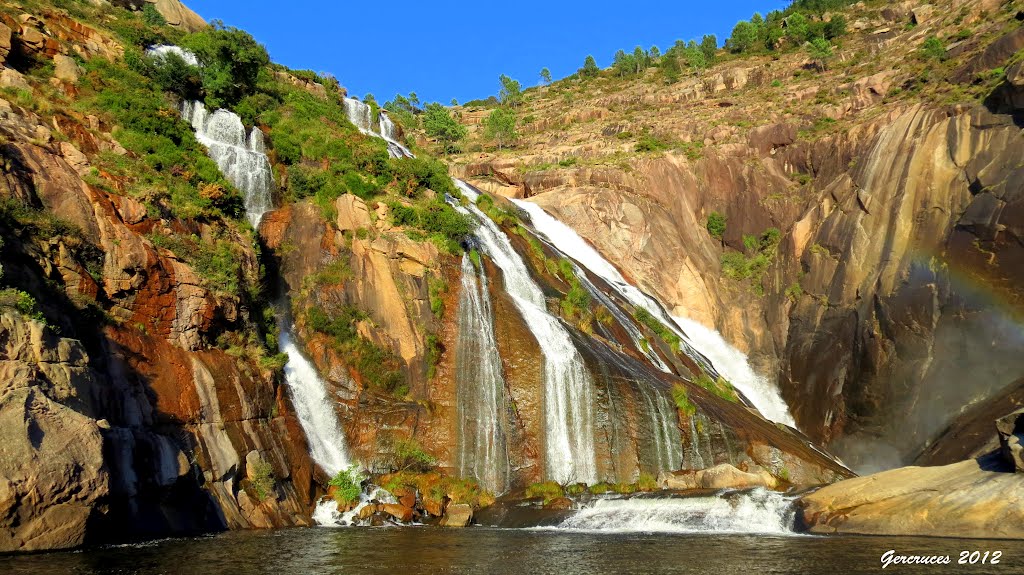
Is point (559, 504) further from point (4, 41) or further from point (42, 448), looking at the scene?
point (4, 41)

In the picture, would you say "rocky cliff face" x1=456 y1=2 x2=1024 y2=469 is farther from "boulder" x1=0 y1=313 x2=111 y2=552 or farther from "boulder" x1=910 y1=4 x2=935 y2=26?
"boulder" x1=0 y1=313 x2=111 y2=552

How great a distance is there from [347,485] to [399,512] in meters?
2.32

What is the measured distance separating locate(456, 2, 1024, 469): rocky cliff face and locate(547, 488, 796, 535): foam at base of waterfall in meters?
18.5

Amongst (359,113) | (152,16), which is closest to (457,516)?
(359,113)

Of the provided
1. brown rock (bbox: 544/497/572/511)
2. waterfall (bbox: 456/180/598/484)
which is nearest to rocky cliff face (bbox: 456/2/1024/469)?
waterfall (bbox: 456/180/598/484)

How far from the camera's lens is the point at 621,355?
3516cm

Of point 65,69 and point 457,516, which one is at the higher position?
point 65,69

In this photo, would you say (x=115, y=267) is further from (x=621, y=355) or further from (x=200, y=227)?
(x=621, y=355)

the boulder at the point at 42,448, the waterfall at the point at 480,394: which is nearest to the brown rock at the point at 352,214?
the waterfall at the point at 480,394

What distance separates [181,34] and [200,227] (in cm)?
2535

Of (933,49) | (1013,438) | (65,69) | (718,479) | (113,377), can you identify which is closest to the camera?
(1013,438)

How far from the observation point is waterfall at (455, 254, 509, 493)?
28922 millimetres

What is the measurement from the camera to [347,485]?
1030 inches

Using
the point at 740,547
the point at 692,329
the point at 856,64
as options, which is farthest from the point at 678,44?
the point at 740,547
